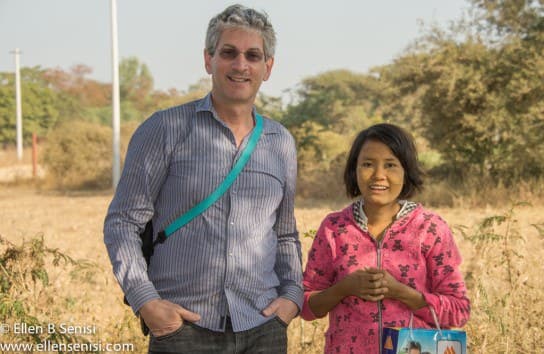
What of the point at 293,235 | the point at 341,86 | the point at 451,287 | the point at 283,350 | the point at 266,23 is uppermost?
the point at 341,86

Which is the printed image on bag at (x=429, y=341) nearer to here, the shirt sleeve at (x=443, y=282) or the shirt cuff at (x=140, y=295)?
the shirt sleeve at (x=443, y=282)

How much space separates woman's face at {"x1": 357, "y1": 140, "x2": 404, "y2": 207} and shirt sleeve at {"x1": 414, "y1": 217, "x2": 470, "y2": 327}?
19 centimetres

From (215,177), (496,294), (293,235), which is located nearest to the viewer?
(215,177)

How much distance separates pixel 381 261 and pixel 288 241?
14.7 inches

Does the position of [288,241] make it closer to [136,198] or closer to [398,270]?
[398,270]

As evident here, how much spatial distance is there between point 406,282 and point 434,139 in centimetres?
1605

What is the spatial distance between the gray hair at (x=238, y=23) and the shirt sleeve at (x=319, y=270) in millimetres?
762

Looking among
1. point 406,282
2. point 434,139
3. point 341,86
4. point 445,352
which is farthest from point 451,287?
point 341,86

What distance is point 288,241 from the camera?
285 cm

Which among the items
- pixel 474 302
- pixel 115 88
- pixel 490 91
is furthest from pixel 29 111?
pixel 474 302

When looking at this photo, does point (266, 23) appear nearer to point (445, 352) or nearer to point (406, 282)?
point (406, 282)

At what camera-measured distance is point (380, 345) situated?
2689mm

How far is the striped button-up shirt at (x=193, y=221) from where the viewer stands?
2.52m

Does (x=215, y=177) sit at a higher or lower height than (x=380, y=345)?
higher
